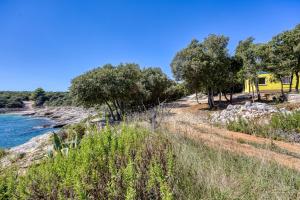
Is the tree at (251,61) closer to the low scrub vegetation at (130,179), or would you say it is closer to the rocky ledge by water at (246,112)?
the rocky ledge by water at (246,112)

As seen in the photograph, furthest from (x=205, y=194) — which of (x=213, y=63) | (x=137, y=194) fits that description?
(x=213, y=63)

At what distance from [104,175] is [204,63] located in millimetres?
16953

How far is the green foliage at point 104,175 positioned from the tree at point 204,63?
16.4m

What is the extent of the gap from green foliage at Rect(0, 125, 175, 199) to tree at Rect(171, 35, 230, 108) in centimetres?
→ 1640

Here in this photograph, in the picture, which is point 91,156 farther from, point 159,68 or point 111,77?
point 159,68

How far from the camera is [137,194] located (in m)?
2.36

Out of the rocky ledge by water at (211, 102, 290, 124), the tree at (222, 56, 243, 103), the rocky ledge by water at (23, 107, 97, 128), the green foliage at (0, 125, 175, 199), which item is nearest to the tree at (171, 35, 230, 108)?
the tree at (222, 56, 243, 103)

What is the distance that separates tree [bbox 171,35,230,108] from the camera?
19.0 metres

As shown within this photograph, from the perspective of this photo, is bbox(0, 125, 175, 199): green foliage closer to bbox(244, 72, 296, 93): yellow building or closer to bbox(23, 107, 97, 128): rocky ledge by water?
bbox(23, 107, 97, 128): rocky ledge by water

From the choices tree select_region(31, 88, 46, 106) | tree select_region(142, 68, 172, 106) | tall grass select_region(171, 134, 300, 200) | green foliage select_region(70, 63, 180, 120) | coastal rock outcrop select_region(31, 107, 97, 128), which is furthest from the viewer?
tree select_region(31, 88, 46, 106)

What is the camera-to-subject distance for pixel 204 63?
18438 mm

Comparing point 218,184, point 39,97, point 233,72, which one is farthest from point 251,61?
point 39,97

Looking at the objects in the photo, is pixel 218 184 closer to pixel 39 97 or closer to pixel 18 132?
pixel 18 132

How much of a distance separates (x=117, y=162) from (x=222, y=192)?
4.08 feet
